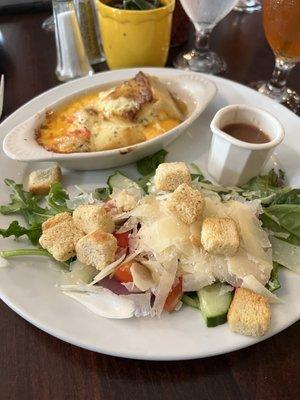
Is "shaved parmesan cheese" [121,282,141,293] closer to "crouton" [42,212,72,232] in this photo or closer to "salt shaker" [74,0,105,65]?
"crouton" [42,212,72,232]

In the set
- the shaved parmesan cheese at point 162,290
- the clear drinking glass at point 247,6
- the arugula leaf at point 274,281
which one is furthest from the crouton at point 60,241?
the clear drinking glass at point 247,6

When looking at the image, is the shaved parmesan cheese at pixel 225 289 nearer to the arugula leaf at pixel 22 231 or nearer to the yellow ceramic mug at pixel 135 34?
the arugula leaf at pixel 22 231

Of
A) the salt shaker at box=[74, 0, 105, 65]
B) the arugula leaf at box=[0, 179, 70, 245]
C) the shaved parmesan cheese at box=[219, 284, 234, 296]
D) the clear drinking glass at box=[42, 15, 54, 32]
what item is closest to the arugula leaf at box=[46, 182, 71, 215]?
the arugula leaf at box=[0, 179, 70, 245]

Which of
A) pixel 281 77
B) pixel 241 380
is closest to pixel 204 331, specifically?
pixel 241 380

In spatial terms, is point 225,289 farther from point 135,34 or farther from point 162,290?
point 135,34

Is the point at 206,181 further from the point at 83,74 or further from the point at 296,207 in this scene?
the point at 83,74
